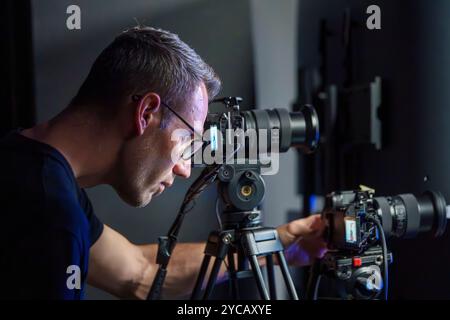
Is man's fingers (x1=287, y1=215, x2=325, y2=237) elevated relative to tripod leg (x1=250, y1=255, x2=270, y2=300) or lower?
elevated

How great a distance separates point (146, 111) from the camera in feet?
3.41

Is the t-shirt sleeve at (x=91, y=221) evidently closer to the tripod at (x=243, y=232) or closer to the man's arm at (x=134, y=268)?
the man's arm at (x=134, y=268)

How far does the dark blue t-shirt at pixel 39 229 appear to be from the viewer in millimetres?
793

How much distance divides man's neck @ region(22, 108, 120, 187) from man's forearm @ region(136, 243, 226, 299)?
0.47 metres

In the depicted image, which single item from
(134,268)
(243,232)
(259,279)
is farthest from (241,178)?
(134,268)

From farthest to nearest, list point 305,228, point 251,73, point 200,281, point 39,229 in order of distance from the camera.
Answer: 1. point 251,73
2. point 305,228
3. point 200,281
4. point 39,229

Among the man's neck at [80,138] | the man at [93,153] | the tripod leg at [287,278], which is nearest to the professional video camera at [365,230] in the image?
the tripod leg at [287,278]

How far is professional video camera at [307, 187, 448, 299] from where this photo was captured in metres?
1.19

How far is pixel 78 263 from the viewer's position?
2.76 feet

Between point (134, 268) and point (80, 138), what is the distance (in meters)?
0.53

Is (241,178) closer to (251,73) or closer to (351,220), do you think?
(351,220)

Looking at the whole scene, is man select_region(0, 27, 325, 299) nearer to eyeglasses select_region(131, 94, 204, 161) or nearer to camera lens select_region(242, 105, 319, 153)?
eyeglasses select_region(131, 94, 204, 161)

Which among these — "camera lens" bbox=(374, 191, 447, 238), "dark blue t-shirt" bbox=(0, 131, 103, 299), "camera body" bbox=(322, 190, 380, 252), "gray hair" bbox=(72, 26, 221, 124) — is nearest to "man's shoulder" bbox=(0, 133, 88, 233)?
"dark blue t-shirt" bbox=(0, 131, 103, 299)
